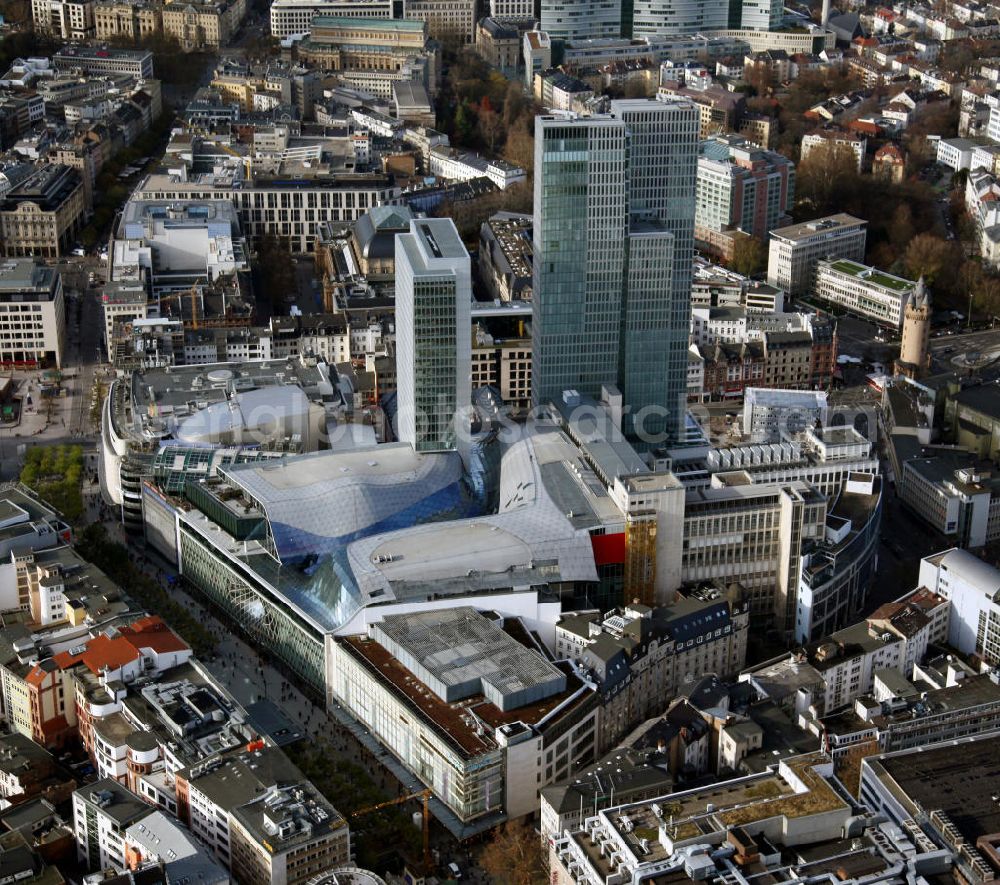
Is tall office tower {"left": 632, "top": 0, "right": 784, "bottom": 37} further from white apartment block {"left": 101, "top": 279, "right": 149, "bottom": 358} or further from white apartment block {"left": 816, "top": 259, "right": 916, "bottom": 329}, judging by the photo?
white apartment block {"left": 101, "top": 279, "right": 149, "bottom": 358}

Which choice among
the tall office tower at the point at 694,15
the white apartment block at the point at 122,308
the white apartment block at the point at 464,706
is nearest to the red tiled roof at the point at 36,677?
the white apartment block at the point at 464,706

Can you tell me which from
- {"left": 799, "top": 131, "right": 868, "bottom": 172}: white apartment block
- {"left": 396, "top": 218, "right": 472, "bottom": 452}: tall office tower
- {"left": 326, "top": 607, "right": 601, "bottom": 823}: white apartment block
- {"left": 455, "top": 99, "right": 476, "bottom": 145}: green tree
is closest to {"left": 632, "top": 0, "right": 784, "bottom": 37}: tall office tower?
{"left": 455, "top": 99, "right": 476, "bottom": 145}: green tree

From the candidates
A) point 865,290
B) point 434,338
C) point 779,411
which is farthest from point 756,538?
point 865,290

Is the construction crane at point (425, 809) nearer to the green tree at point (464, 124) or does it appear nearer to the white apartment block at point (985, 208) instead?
the white apartment block at point (985, 208)

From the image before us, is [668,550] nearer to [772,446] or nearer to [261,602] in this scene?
[772,446]

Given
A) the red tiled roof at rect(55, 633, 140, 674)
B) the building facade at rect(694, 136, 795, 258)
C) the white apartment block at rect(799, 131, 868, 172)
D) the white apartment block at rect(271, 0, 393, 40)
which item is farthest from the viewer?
the white apartment block at rect(271, 0, 393, 40)

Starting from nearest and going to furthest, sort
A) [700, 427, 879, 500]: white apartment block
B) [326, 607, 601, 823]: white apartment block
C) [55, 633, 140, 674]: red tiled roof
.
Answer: [326, 607, 601, 823]: white apartment block
[55, 633, 140, 674]: red tiled roof
[700, 427, 879, 500]: white apartment block
